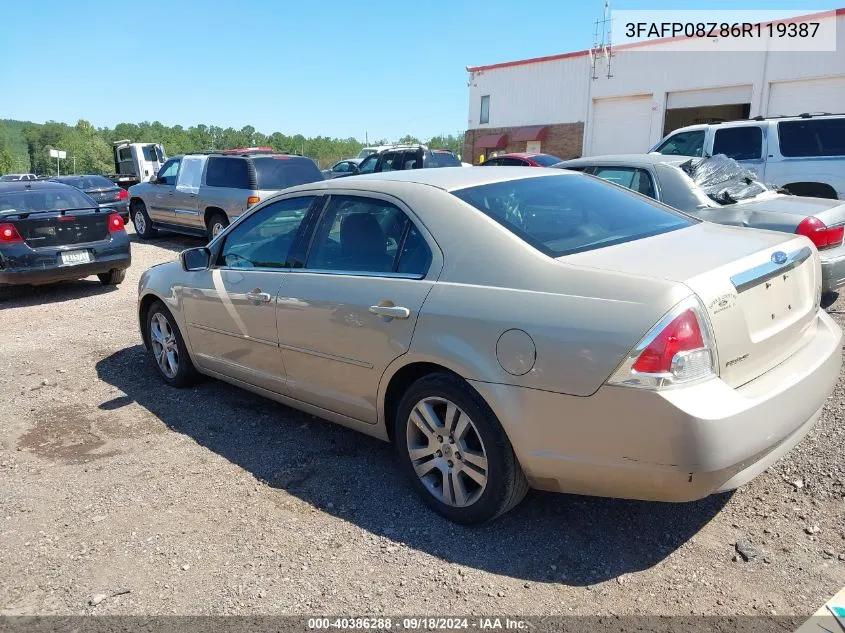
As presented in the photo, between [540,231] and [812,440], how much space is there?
7.03 feet

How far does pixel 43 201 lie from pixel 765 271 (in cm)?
879

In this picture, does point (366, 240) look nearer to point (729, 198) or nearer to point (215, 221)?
point (729, 198)

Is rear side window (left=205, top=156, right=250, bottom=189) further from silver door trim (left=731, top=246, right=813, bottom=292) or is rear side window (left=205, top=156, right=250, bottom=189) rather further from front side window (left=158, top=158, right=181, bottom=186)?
silver door trim (left=731, top=246, right=813, bottom=292)

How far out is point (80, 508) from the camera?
3412 millimetres

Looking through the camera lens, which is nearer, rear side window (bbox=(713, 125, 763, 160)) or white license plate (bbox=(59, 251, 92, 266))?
white license plate (bbox=(59, 251, 92, 266))

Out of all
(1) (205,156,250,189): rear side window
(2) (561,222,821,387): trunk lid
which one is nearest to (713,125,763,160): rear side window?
(2) (561,222,821,387): trunk lid

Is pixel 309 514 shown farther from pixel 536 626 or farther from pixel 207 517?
pixel 536 626

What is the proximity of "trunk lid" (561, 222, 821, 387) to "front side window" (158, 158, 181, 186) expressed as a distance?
11.7 meters

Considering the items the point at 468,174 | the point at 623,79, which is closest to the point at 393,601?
the point at 468,174

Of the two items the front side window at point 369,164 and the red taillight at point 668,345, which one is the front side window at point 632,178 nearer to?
the red taillight at point 668,345

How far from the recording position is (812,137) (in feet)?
30.8

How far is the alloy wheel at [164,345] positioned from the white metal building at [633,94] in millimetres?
20521

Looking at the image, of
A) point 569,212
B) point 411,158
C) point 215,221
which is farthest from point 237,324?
point 411,158

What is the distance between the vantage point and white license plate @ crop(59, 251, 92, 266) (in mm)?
8312
